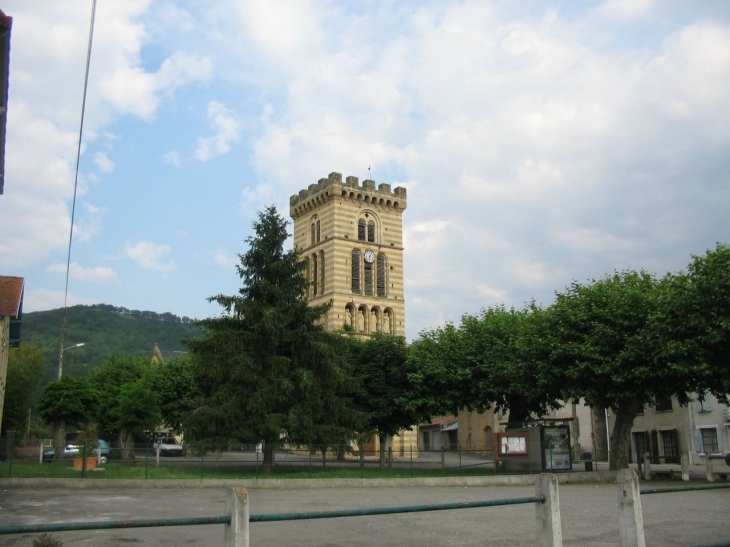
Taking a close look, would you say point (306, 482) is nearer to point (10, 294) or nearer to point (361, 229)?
point (10, 294)

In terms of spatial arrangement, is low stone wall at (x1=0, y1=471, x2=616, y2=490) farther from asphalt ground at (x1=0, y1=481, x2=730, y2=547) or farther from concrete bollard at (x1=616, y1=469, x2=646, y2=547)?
concrete bollard at (x1=616, y1=469, x2=646, y2=547)

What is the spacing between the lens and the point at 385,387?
40.2m

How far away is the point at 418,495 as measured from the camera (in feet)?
74.6

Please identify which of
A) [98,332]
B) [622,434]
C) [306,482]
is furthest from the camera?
[98,332]

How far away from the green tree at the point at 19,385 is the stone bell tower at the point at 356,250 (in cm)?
2485

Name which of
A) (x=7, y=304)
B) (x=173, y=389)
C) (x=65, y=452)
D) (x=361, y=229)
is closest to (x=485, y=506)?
(x=7, y=304)

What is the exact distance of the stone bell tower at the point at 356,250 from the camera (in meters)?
67.1

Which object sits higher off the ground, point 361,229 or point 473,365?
point 361,229

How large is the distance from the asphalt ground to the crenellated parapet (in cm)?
4734

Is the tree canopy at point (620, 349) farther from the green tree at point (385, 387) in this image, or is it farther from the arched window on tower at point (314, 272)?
the arched window on tower at point (314, 272)

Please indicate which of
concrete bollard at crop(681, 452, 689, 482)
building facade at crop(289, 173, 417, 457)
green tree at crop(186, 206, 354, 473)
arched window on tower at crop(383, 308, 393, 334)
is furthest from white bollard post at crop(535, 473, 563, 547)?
arched window on tower at crop(383, 308, 393, 334)

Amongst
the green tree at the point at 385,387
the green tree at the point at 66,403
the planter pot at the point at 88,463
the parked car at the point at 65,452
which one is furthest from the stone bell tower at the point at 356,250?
the planter pot at the point at 88,463

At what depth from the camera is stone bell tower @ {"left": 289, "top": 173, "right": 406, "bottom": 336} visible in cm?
6712

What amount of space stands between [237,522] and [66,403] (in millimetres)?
36148
